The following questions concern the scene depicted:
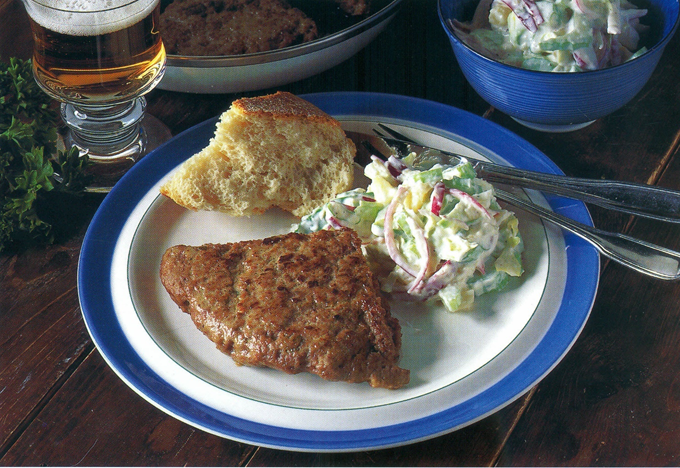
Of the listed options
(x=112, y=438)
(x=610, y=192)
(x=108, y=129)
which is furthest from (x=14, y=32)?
(x=610, y=192)

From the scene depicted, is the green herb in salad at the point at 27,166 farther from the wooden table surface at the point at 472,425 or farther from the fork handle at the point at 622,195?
the fork handle at the point at 622,195

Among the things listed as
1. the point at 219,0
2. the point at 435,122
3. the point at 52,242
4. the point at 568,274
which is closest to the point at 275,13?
the point at 219,0

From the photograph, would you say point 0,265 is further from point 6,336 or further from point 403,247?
point 403,247

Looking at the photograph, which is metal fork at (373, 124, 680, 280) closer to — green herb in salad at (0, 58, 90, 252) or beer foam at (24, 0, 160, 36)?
beer foam at (24, 0, 160, 36)

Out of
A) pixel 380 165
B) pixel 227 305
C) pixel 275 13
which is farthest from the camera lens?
pixel 275 13

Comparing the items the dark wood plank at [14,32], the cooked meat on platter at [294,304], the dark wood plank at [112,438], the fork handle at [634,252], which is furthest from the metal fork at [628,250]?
the dark wood plank at [14,32]

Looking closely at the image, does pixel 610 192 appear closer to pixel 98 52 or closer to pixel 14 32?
pixel 98 52
